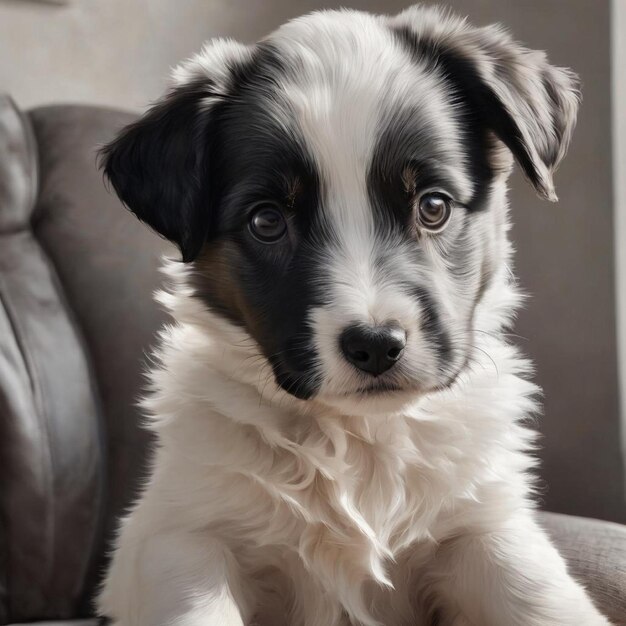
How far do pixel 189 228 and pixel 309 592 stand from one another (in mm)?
650

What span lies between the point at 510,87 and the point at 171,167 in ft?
2.01

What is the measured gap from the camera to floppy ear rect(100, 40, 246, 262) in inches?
63.3

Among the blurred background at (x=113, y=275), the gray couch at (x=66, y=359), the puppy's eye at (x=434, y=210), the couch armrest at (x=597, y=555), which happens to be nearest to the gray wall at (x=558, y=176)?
the blurred background at (x=113, y=275)

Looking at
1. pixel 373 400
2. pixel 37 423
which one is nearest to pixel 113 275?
pixel 37 423

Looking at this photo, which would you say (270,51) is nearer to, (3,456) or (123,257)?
(123,257)

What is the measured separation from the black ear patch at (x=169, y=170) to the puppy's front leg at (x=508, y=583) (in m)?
0.70

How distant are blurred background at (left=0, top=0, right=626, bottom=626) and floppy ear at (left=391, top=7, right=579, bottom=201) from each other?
704 millimetres

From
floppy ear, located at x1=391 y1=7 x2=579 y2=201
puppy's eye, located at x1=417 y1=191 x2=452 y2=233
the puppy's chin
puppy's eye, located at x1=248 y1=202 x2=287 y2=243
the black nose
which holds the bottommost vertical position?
the puppy's chin

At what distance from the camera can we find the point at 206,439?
1.67m

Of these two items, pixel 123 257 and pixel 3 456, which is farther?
pixel 123 257

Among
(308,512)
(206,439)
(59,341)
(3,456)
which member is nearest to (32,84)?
(59,341)

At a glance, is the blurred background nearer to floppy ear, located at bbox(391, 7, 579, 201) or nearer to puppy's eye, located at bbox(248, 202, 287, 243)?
floppy ear, located at bbox(391, 7, 579, 201)

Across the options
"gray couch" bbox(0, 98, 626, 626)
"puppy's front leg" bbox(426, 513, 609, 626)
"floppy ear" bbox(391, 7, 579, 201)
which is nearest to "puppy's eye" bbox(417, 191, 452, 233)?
"floppy ear" bbox(391, 7, 579, 201)

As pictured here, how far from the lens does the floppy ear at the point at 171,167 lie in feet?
5.28
